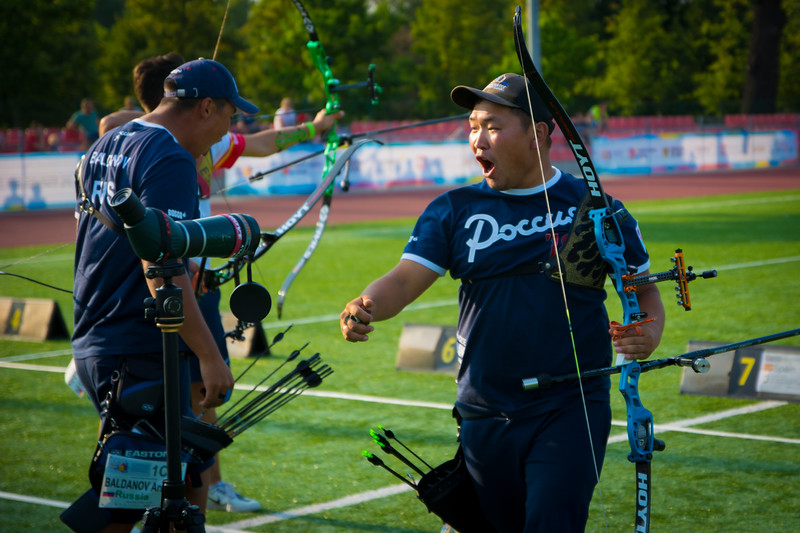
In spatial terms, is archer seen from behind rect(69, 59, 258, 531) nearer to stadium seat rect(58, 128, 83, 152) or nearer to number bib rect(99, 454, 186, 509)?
number bib rect(99, 454, 186, 509)

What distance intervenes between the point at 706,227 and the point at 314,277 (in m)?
8.08

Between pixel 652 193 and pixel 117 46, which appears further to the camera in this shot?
pixel 117 46

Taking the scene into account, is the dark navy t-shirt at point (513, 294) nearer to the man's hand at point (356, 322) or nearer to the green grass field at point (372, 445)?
the man's hand at point (356, 322)

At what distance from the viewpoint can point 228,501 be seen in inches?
205

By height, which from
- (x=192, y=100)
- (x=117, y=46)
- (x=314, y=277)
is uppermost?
(x=117, y=46)

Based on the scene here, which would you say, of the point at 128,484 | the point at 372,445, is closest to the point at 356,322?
the point at 128,484

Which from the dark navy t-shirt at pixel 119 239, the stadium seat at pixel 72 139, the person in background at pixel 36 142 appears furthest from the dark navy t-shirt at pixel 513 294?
the person in background at pixel 36 142

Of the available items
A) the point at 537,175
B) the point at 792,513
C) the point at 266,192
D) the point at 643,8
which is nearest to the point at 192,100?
the point at 537,175

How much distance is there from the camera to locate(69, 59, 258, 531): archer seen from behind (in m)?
3.56

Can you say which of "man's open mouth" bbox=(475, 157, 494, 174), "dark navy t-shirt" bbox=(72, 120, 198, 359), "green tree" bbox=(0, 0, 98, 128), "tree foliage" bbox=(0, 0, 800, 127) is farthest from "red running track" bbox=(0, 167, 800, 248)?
"green tree" bbox=(0, 0, 98, 128)

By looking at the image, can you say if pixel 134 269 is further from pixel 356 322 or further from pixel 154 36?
pixel 154 36

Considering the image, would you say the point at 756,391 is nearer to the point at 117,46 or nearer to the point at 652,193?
the point at 652,193

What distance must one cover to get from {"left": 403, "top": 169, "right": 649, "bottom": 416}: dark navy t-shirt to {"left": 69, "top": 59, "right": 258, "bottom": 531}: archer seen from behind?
2.74 ft

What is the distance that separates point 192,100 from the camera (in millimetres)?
3895
